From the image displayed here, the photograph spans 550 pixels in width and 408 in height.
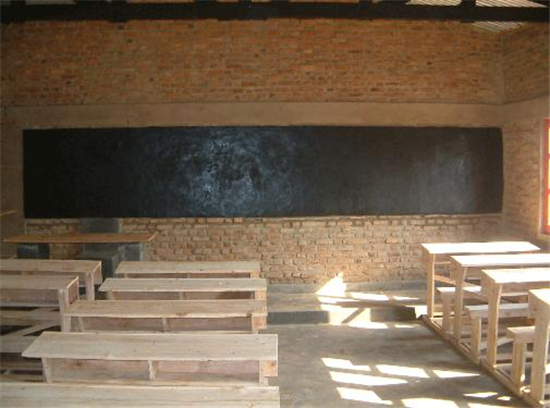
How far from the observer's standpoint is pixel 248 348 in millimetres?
3512

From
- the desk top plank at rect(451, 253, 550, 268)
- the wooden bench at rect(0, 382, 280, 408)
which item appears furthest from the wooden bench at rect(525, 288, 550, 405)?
the wooden bench at rect(0, 382, 280, 408)

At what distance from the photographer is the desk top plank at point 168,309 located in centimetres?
426

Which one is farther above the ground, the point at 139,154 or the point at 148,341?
the point at 139,154

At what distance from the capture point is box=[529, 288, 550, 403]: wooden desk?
441cm

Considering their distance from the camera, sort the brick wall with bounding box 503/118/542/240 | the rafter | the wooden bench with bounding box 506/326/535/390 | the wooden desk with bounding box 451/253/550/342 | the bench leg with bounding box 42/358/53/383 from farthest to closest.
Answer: the brick wall with bounding box 503/118/542/240 < the rafter < the wooden desk with bounding box 451/253/550/342 < the wooden bench with bounding box 506/326/535/390 < the bench leg with bounding box 42/358/53/383

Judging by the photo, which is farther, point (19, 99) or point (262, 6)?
point (19, 99)

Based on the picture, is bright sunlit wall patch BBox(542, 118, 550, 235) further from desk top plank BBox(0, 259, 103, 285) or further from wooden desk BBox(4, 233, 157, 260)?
desk top plank BBox(0, 259, 103, 285)

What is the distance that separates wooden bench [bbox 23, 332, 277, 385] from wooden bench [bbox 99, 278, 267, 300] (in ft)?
4.19

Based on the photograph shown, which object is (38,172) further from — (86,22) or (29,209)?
(86,22)

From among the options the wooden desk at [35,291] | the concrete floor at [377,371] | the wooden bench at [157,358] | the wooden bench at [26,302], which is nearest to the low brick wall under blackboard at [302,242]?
the concrete floor at [377,371]

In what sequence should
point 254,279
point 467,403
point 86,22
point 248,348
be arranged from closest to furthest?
point 248,348, point 467,403, point 254,279, point 86,22

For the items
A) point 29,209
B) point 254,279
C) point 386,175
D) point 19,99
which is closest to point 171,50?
point 19,99

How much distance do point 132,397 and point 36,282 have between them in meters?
2.09

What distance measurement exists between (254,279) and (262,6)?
143 inches
